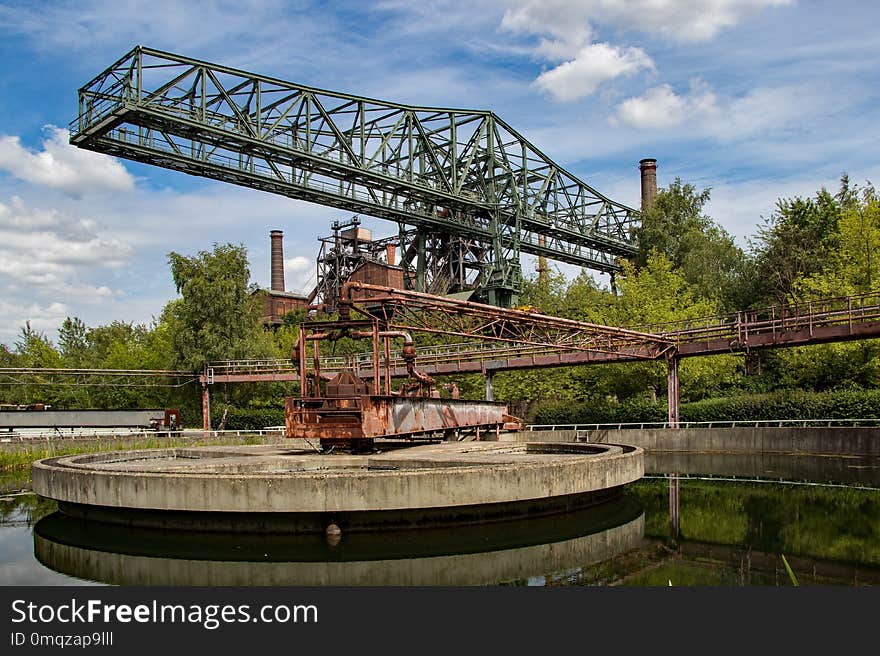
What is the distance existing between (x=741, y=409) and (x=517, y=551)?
24.1 metres

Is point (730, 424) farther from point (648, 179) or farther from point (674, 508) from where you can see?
point (648, 179)

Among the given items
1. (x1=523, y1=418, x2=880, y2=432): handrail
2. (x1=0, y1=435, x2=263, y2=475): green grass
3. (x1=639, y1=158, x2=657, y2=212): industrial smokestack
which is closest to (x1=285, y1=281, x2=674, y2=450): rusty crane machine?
(x1=523, y1=418, x2=880, y2=432): handrail

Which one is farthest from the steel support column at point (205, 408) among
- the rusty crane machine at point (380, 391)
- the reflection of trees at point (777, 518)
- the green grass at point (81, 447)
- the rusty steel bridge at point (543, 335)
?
the reflection of trees at point (777, 518)

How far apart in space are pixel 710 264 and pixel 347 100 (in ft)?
95.9

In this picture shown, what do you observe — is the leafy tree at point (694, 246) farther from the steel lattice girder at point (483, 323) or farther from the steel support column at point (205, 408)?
the steel support column at point (205, 408)

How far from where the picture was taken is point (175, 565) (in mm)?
12484

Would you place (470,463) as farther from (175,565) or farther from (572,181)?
(572,181)

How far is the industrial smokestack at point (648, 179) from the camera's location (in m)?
72.2

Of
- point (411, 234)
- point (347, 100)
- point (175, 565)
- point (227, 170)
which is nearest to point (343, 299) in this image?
point (175, 565)

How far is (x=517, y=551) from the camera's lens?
1308cm

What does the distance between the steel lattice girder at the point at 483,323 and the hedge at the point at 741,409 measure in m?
3.18

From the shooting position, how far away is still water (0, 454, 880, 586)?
11.5 metres

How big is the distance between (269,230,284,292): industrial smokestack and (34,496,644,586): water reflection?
76.7 meters

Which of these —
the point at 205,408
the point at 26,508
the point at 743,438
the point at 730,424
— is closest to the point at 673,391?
the point at 730,424
